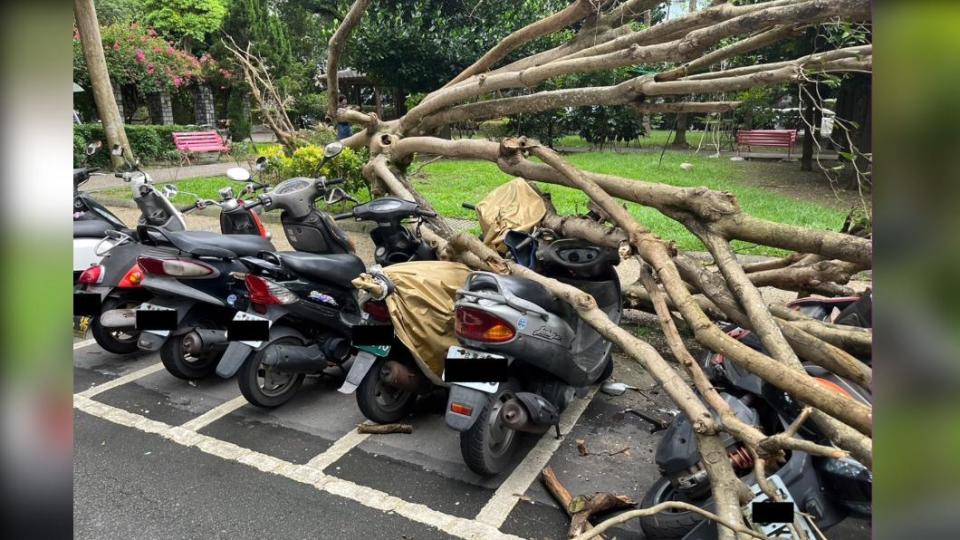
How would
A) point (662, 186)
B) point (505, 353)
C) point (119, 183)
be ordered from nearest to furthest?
point (505, 353) → point (662, 186) → point (119, 183)

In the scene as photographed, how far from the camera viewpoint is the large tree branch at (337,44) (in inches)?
263

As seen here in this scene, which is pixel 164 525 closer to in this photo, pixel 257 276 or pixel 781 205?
pixel 257 276

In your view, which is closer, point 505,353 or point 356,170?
point 505,353

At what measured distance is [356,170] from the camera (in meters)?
9.41

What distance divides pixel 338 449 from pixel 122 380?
2.03 meters

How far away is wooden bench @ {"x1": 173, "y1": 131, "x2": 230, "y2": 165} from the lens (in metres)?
18.4

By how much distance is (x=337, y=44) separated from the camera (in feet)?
24.5

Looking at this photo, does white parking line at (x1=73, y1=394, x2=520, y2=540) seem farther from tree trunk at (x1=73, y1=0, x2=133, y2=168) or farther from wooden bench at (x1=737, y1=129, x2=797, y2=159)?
wooden bench at (x1=737, y1=129, x2=797, y2=159)

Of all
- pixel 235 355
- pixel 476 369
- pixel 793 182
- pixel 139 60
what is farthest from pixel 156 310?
pixel 139 60

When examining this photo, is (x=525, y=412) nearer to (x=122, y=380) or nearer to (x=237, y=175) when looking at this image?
(x=237, y=175)

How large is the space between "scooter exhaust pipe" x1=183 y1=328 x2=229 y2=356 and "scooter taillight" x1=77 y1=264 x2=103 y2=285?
783 mm

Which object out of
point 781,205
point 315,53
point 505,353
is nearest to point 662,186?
point 505,353

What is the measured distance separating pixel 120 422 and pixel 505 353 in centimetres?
254
